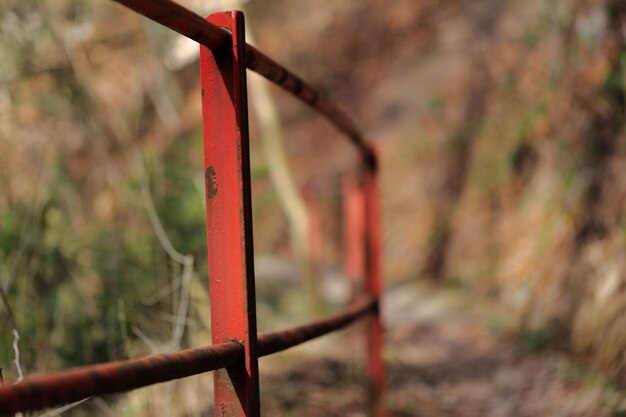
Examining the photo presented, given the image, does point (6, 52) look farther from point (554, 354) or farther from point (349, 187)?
point (349, 187)

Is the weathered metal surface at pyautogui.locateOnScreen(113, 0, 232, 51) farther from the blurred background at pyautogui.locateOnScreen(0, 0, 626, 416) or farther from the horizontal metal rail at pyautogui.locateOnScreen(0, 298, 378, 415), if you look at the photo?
the blurred background at pyautogui.locateOnScreen(0, 0, 626, 416)

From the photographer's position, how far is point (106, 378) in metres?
0.97

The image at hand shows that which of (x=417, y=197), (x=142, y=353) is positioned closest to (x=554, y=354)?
(x=142, y=353)

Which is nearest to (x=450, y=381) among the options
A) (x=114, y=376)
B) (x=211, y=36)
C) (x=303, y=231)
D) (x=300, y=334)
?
(x=303, y=231)

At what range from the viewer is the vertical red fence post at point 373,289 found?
3123 millimetres

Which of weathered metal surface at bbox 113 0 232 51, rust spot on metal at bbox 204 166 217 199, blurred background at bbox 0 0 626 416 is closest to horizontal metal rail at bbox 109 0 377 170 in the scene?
weathered metal surface at bbox 113 0 232 51

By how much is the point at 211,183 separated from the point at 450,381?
349cm

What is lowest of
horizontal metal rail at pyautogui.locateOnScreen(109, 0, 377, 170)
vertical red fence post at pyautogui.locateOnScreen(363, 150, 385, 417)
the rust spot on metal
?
vertical red fence post at pyautogui.locateOnScreen(363, 150, 385, 417)

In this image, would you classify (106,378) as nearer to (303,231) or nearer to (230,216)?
(230,216)

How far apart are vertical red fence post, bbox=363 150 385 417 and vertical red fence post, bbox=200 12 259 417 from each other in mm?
1839

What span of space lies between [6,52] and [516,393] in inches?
128

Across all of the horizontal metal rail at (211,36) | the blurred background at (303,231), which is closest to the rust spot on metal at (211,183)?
the horizontal metal rail at (211,36)

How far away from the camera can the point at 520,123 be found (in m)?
6.37

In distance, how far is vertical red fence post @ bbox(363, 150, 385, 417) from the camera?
312cm
